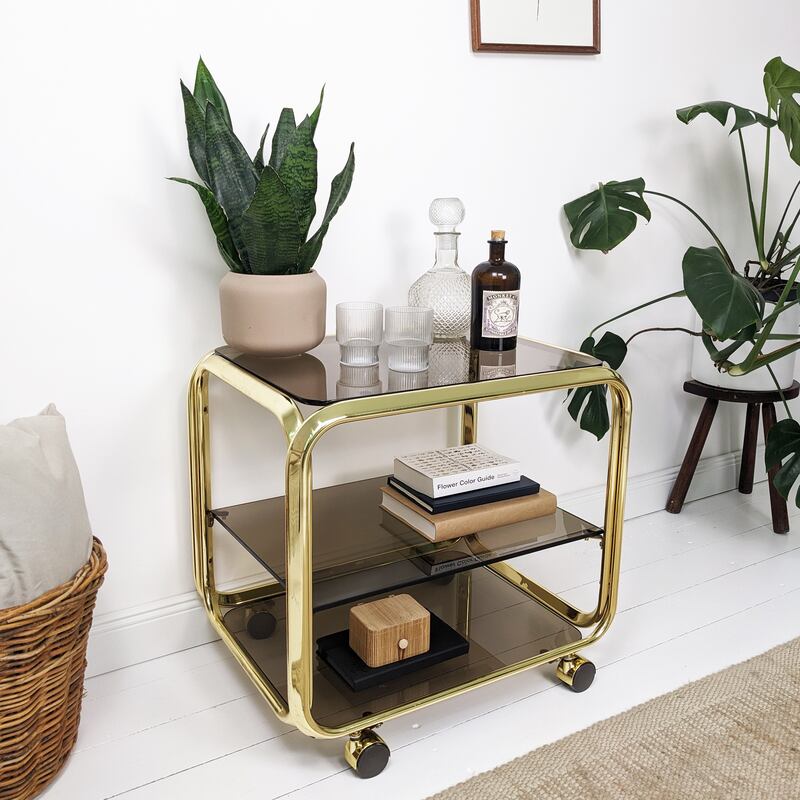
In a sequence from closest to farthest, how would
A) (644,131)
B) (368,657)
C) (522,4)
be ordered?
(368,657)
(522,4)
(644,131)

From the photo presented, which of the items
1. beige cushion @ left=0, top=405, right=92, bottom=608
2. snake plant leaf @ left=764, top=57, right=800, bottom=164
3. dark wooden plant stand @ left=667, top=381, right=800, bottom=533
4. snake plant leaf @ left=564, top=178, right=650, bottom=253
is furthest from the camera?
dark wooden plant stand @ left=667, top=381, right=800, bottom=533

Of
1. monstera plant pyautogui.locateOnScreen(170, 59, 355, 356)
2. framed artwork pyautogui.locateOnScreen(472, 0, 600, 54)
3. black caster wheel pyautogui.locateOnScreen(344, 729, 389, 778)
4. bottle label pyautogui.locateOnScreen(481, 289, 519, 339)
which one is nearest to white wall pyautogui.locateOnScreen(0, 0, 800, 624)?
framed artwork pyautogui.locateOnScreen(472, 0, 600, 54)

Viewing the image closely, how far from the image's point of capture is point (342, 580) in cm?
140

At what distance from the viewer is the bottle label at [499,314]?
1.56m

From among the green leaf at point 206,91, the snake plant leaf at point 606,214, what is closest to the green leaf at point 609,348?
the snake plant leaf at point 606,214

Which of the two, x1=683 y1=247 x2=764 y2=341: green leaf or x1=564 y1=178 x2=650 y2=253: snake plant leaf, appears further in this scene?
x1=564 y1=178 x2=650 y2=253: snake plant leaf

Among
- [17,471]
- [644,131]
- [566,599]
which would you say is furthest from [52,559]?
[644,131]

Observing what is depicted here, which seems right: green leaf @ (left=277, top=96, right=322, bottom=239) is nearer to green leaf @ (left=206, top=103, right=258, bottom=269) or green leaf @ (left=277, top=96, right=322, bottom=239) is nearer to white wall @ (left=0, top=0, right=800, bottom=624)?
green leaf @ (left=206, top=103, right=258, bottom=269)

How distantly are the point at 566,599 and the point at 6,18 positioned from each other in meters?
1.59

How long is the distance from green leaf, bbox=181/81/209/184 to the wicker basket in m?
0.66

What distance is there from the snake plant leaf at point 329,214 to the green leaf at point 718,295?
2.27 ft

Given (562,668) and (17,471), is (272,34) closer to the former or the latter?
(17,471)

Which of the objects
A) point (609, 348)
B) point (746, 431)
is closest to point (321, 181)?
point (609, 348)

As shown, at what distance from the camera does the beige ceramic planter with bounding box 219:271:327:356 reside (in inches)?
56.1
